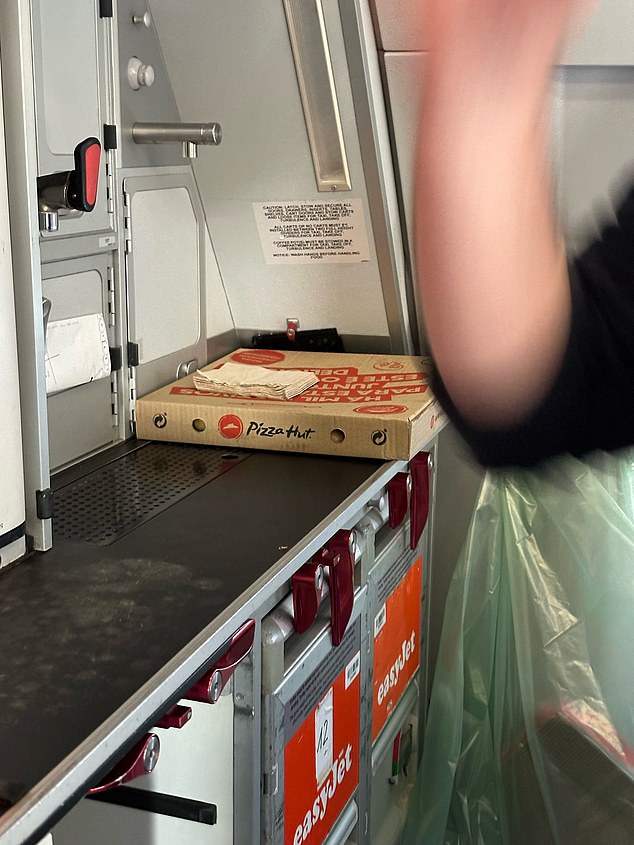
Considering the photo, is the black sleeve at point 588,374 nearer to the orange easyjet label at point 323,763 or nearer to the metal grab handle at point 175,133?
→ the orange easyjet label at point 323,763

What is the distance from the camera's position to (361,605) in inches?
77.8

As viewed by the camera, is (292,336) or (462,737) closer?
(462,737)

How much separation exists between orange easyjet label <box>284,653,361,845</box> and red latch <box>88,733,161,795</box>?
0.55 meters

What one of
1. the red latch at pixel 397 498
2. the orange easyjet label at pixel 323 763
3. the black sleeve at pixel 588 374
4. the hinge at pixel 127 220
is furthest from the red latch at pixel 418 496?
the black sleeve at pixel 588 374

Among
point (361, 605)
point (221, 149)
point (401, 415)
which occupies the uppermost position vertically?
point (221, 149)

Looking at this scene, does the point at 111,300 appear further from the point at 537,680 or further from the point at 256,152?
the point at 537,680

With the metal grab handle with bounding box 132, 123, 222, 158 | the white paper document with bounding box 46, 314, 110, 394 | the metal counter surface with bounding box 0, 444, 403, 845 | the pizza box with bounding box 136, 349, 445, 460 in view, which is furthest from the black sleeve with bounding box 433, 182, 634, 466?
the metal grab handle with bounding box 132, 123, 222, 158

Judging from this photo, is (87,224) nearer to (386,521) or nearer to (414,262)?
(386,521)

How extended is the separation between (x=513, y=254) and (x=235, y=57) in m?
1.95

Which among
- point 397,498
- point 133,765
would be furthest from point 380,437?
point 133,765

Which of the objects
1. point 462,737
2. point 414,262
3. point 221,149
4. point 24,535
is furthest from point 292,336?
point 414,262

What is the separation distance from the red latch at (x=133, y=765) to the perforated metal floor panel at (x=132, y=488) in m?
0.49

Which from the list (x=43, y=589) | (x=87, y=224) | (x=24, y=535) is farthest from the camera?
(x=87, y=224)

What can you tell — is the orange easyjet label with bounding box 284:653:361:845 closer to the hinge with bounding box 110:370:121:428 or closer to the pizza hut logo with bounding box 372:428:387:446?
the pizza hut logo with bounding box 372:428:387:446
